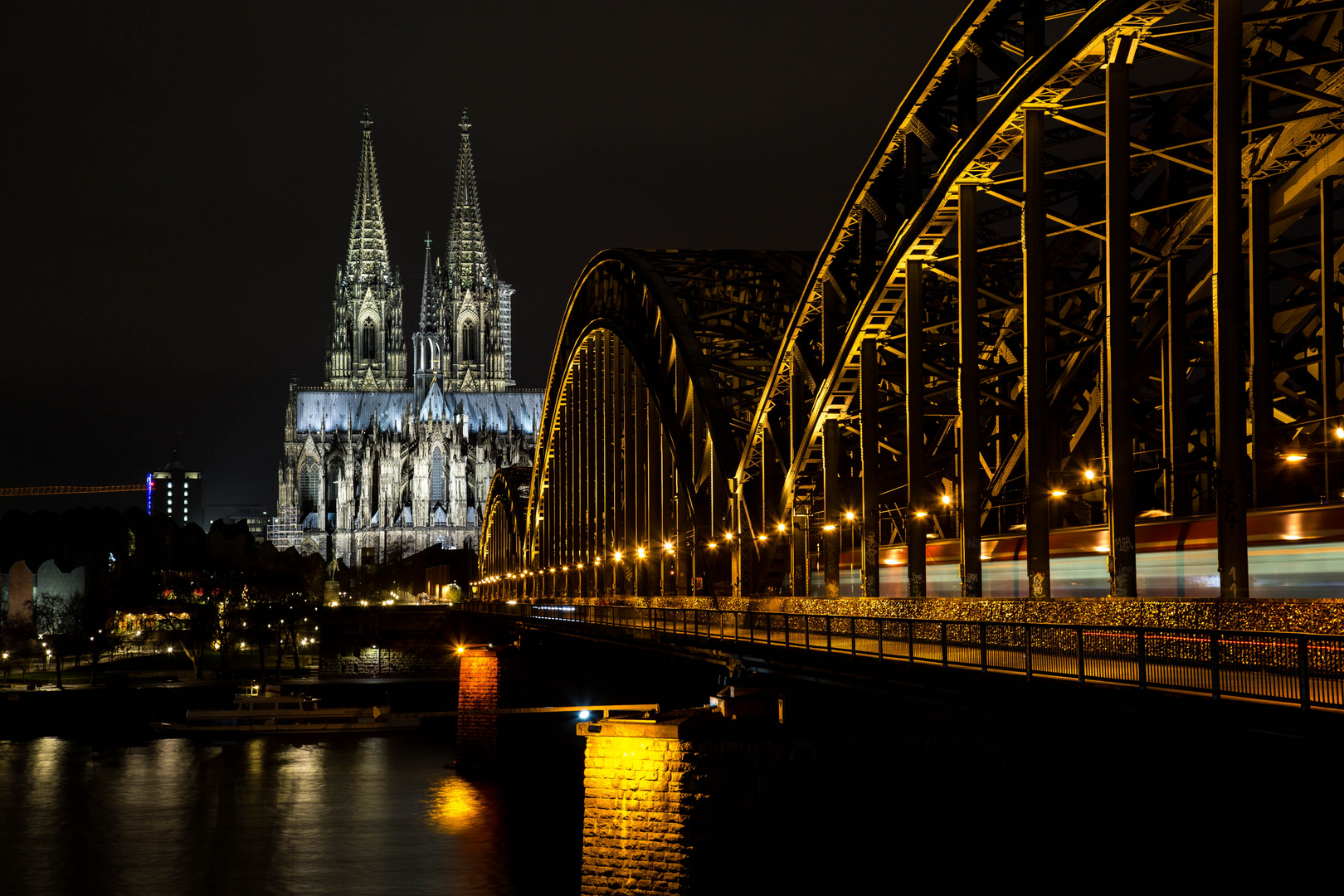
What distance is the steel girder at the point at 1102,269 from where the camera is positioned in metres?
23.7

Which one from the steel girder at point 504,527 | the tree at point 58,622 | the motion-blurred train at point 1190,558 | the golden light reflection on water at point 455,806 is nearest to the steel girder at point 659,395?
the golden light reflection on water at point 455,806

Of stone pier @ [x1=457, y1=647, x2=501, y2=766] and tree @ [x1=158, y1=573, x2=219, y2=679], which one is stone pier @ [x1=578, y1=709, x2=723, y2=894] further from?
tree @ [x1=158, y1=573, x2=219, y2=679]

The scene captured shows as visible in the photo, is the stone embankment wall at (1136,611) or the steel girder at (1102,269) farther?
the steel girder at (1102,269)

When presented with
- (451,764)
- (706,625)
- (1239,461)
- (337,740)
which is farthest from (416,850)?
(337,740)

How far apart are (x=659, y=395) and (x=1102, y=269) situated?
2823 cm

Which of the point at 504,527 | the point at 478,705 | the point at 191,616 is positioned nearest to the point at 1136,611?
the point at 478,705

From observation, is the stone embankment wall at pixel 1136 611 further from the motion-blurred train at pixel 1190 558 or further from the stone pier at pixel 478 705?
the stone pier at pixel 478 705

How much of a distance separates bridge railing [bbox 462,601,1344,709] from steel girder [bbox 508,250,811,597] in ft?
81.5

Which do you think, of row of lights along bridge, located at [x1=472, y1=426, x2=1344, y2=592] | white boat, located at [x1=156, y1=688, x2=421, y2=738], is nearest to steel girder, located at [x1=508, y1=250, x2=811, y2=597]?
row of lights along bridge, located at [x1=472, y1=426, x2=1344, y2=592]

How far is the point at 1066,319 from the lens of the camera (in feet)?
122

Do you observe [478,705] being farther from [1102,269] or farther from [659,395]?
[1102,269]

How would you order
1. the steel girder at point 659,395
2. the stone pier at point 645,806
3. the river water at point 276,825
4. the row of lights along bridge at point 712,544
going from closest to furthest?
the row of lights along bridge at point 712,544
the stone pier at point 645,806
the river water at point 276,825
the steel girder at point 659,395

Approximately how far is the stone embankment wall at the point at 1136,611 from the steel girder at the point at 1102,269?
2.49 feet

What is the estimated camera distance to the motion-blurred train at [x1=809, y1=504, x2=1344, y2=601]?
20750mm
